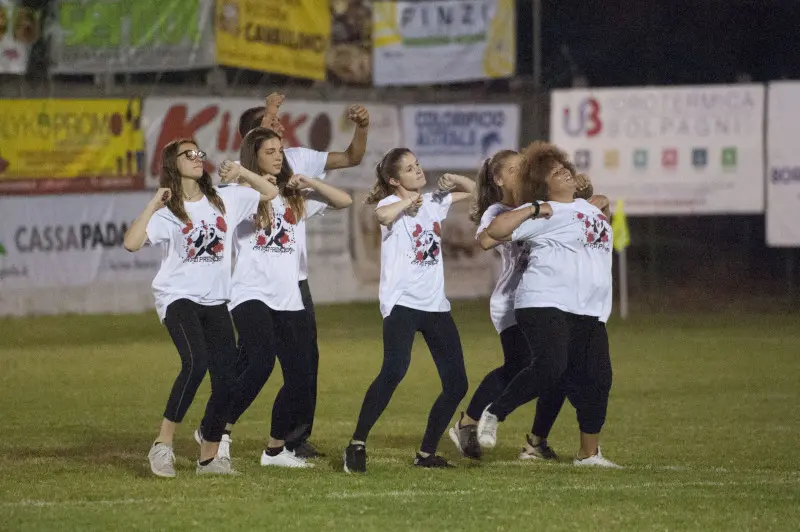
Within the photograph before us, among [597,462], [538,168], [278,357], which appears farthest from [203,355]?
[597,462]

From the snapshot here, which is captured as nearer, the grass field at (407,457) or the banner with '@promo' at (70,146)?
the grass field at (407,457)

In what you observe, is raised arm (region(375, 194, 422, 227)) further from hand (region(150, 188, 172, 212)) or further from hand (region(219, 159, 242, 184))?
hand (region(150, 188, 172, 212))

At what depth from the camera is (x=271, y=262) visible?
347 inches

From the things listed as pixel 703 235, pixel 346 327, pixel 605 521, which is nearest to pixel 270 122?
pixel 605 521

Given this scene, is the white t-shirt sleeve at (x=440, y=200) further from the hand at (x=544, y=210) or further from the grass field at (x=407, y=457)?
the grass field at (x=407, y=457)

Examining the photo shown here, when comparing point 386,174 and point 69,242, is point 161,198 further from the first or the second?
point 69,242

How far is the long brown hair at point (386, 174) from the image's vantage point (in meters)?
8.86

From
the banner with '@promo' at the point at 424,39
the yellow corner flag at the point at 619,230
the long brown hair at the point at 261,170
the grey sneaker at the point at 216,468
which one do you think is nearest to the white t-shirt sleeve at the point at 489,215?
the long brown hair at the point at 261,170

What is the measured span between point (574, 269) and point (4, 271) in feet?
45.6

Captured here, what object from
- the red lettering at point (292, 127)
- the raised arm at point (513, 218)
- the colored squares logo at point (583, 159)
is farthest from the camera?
the colored squares logo at point (583, 159)

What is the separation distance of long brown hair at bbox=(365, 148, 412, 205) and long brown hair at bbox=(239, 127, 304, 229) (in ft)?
1.39

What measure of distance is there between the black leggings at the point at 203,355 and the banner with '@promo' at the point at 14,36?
13806 mm

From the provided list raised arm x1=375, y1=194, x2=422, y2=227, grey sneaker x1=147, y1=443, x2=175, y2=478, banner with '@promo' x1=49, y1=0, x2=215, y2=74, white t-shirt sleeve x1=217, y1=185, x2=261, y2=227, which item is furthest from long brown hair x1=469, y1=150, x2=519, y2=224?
banner with '@promo' x1=49, y1=0, x2=215, y2=74

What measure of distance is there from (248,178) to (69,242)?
1360 centimetres
